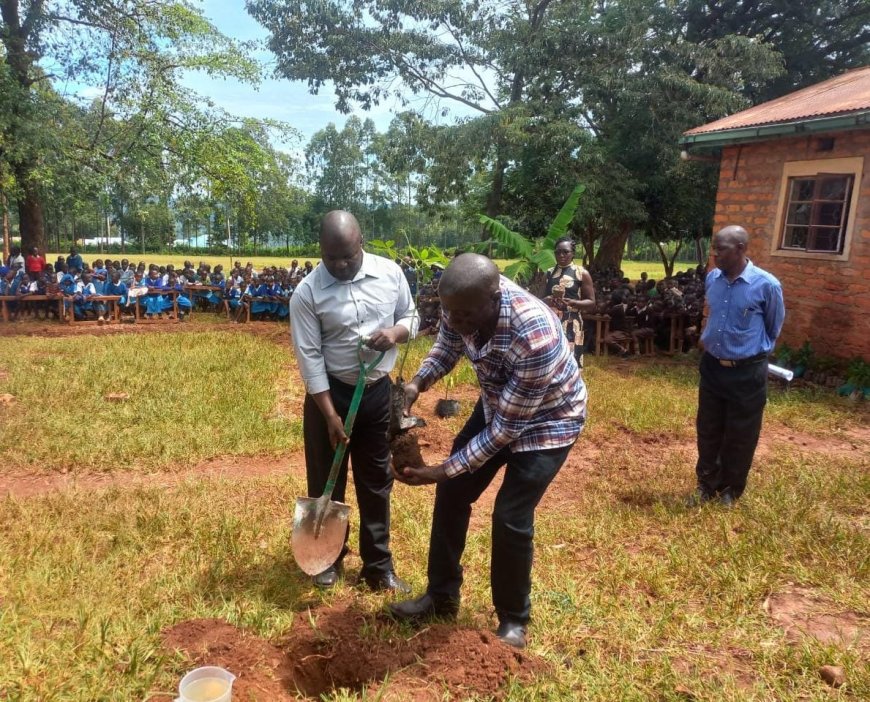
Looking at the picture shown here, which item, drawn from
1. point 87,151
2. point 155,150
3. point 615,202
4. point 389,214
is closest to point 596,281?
point 615,202

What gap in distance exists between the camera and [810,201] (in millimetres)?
8164

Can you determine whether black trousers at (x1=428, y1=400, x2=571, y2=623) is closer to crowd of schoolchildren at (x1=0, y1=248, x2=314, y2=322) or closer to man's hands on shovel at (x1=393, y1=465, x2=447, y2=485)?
man's hands on shovel at (x1=393, y1=465, x2=447, y2=485)

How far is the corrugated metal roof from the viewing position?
754 centimetres

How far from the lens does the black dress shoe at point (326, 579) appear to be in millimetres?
3223

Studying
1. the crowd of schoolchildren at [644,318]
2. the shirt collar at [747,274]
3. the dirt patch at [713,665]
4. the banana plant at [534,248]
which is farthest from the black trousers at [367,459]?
the crowd of schoolchildren at [644,318]

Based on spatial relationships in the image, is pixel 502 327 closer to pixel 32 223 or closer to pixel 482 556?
pixel 482 556

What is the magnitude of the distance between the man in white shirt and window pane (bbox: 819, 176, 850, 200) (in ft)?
23.8

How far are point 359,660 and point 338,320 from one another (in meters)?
1.47

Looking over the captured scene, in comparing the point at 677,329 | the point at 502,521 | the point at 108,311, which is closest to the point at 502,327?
the point at 502,521

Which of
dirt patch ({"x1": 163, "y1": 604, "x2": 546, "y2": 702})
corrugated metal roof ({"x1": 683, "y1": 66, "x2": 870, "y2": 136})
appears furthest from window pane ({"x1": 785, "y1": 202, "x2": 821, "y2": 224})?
dirt patch ({"x1": 163, "y1": 604, "x2": 546, "y2": 702})

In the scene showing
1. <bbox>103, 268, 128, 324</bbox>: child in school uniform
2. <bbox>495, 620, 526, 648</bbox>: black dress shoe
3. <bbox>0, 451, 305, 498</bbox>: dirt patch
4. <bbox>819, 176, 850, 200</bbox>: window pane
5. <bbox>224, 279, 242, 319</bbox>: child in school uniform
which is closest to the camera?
<bbox>495, 620, 526, 648</bbox>: black dress shoe

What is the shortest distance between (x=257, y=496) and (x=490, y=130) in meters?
11.3

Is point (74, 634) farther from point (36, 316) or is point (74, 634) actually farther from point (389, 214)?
point (389, 214)

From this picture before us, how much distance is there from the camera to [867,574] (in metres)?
3.37
